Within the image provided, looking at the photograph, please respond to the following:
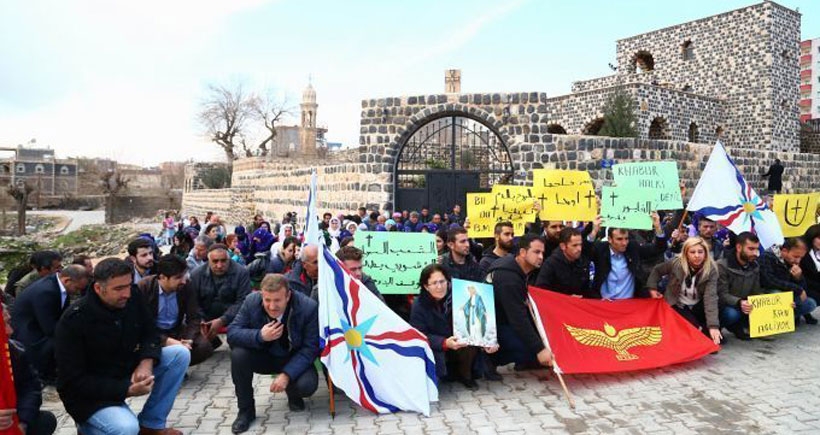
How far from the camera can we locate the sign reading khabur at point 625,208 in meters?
6.58

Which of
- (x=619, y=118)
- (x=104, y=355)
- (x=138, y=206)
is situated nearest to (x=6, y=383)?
(x=104, y=355)

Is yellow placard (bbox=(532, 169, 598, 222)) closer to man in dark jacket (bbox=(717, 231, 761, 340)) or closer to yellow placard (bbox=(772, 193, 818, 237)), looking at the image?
man in dark jacket (bbox=(717, 231, 761, 340))

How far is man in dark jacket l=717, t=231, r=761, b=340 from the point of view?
638cm

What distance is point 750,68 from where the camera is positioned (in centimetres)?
2889

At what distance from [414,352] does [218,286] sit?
2478mm

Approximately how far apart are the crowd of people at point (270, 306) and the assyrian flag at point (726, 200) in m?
0.39

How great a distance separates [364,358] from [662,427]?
2.41 meters

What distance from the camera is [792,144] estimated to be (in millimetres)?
30609

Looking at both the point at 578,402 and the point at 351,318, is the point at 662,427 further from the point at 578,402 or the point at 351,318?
the point at 351,318

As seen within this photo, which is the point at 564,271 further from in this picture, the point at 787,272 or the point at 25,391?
the point at 25,391

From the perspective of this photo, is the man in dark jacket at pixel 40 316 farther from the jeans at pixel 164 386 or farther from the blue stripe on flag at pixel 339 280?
the blue stripe on flag at pixel 339 280

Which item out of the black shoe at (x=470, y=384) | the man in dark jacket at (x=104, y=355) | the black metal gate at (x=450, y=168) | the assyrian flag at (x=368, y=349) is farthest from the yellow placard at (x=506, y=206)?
the black metal gate at (x=450, y=168)

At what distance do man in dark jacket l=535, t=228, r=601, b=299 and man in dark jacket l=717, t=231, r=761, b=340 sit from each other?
1.78 metres

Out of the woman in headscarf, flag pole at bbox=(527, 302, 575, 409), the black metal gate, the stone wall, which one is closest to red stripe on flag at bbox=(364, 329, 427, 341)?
flag pole at bbox=(527, 302, 575, 409)
